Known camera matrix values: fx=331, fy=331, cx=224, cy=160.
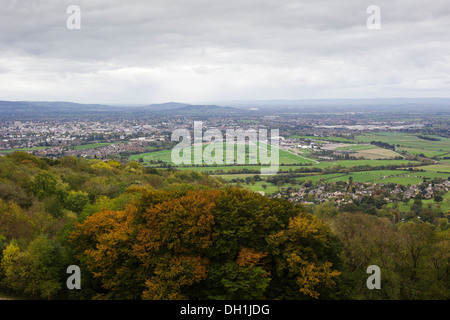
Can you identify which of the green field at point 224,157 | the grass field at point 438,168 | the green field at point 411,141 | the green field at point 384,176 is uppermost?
the green field at point 411,141

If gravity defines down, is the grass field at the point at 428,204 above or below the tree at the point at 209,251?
below

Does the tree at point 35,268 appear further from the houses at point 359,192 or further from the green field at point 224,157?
the green field at point 224,157

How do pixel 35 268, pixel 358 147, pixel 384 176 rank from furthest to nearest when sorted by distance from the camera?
pixel 358 147 → pixel 384 176 → pixel 35 268

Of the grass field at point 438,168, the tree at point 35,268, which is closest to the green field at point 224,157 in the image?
the grass field at point 438,168

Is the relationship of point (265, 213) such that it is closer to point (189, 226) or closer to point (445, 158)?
point (189, 226)

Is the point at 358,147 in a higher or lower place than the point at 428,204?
higher

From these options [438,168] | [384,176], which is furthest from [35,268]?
[438,168]

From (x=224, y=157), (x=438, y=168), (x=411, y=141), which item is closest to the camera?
(x=438, y=168)

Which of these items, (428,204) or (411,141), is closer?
(428,204)


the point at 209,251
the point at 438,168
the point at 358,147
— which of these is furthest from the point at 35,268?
the point at 358,147

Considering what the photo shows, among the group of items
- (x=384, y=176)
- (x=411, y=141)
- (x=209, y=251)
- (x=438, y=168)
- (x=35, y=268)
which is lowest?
(x=384, y=176)

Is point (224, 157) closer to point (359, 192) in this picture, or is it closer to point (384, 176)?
point (359, 192)
